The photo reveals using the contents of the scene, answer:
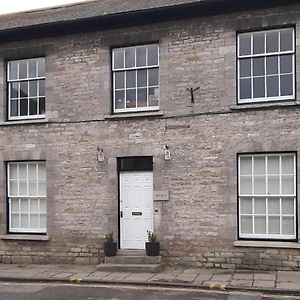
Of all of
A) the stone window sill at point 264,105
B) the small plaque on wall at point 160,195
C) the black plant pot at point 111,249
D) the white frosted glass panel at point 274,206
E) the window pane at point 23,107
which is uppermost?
the window pane at point 23,107

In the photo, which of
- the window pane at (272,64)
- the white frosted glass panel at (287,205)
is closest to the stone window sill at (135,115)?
the window pane at (272,64)

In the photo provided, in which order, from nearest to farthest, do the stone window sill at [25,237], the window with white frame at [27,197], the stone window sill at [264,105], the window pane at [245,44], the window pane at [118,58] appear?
the stone window sill at [264,105]
the window pane at [245,44]
the window pane at [118,58]
the stone window sill at [25,237]
the window with white frame at [27,197]

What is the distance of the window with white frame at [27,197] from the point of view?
45.3ft

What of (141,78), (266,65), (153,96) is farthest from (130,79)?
(266,65)

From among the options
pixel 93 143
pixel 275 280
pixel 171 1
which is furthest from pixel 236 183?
pixel 171 1

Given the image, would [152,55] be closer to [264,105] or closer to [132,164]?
[132,164]

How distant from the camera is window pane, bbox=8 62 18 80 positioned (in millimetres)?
14227

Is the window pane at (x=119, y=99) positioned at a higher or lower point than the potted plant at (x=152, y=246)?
higher

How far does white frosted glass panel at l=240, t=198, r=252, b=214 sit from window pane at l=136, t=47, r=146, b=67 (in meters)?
4.54

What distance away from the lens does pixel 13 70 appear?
46.8 feet

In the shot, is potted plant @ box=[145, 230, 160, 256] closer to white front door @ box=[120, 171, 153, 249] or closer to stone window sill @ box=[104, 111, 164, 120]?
white front door @ box=[120, 171, 153, 249]

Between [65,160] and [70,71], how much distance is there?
254cm

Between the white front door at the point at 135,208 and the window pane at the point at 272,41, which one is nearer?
the window pane at the point at 272,41

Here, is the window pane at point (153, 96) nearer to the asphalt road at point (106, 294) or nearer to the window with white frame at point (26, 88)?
the window with white frame at point (26, 88)
